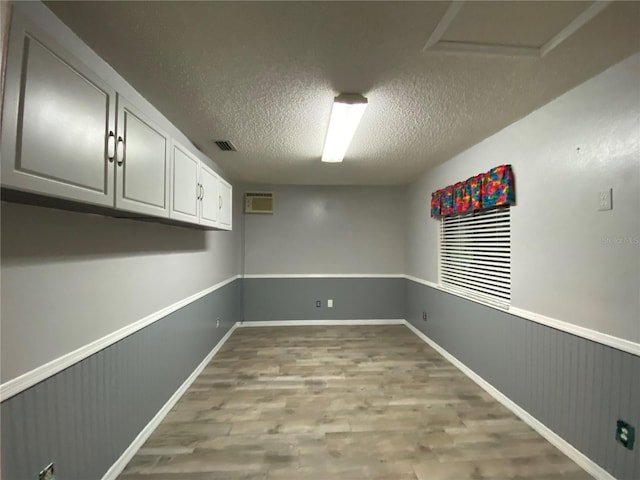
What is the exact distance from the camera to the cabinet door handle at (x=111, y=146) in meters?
1.17

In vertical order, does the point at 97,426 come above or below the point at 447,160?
below

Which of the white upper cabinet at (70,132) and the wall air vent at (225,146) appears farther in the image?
the wall air vent at (225,146)

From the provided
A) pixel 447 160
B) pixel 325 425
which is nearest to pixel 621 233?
pixel 447 160

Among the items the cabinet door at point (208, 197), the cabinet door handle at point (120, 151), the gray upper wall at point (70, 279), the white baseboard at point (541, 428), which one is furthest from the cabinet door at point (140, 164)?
the white baseboard at point (541, 428)

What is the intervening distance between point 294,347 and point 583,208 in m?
3.23

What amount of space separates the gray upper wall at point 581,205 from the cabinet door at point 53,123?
8.49 ft

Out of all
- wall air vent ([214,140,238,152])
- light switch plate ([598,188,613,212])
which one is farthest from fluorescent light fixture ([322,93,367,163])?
light switch plate ([598,188,613,212])

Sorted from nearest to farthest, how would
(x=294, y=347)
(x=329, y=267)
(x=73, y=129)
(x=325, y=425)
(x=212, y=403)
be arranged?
(x=73, y=129) → (x=325, y=425) → (x=212, y=403) → (x=294, y=347) → (x=329, y=267)

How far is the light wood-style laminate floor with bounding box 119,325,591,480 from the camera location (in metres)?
1.67

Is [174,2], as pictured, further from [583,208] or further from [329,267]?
[329,267]

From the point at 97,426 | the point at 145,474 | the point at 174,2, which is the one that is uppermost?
the point at 174,2

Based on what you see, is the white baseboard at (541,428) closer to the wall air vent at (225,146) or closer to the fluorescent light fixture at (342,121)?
the fluorescent light fixture at (342,121)

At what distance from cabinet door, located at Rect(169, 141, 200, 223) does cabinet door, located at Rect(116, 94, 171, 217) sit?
0.33 ft

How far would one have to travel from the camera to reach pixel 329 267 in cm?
469
